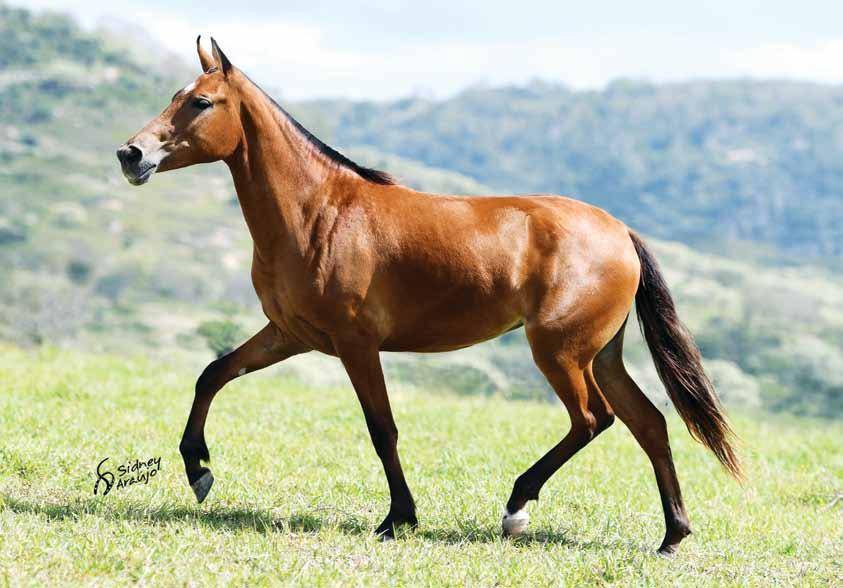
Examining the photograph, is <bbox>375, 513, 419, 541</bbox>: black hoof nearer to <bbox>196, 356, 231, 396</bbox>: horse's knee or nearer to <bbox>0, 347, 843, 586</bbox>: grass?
<bbox>0, 347, 843, 586</bbox>: grass

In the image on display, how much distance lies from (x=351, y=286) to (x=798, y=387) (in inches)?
3336

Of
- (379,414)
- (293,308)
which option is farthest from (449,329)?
(293,308)

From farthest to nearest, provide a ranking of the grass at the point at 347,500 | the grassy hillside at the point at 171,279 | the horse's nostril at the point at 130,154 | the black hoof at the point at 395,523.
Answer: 1. the grassy hillside at the point at 171,279
2. the black hoof at the point at 395,523
3. the horse's nostril at the point at 130,154
4. the grass at the point at 347,500

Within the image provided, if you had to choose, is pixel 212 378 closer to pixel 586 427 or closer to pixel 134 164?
pixel 134 164

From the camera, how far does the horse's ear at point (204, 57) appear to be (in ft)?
18.2

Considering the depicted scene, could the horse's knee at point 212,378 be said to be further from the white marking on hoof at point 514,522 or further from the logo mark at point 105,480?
the white marking on hoof at point 514,522

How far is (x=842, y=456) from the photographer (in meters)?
9.66

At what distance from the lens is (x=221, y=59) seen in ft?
17.7

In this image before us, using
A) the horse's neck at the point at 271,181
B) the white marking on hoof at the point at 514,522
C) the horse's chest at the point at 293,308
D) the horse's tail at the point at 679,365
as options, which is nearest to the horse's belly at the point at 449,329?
the horse's chest at the point at 293,308

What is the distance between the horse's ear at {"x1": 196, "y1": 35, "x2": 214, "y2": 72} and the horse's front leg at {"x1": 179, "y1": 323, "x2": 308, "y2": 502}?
1504 mm

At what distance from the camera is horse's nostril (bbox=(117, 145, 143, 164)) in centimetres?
513

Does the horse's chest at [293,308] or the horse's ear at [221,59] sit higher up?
the horse's ear at [221,59]

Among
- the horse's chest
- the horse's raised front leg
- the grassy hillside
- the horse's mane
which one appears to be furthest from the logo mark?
the grassy hillside

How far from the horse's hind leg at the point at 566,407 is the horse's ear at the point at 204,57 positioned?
2325mm
